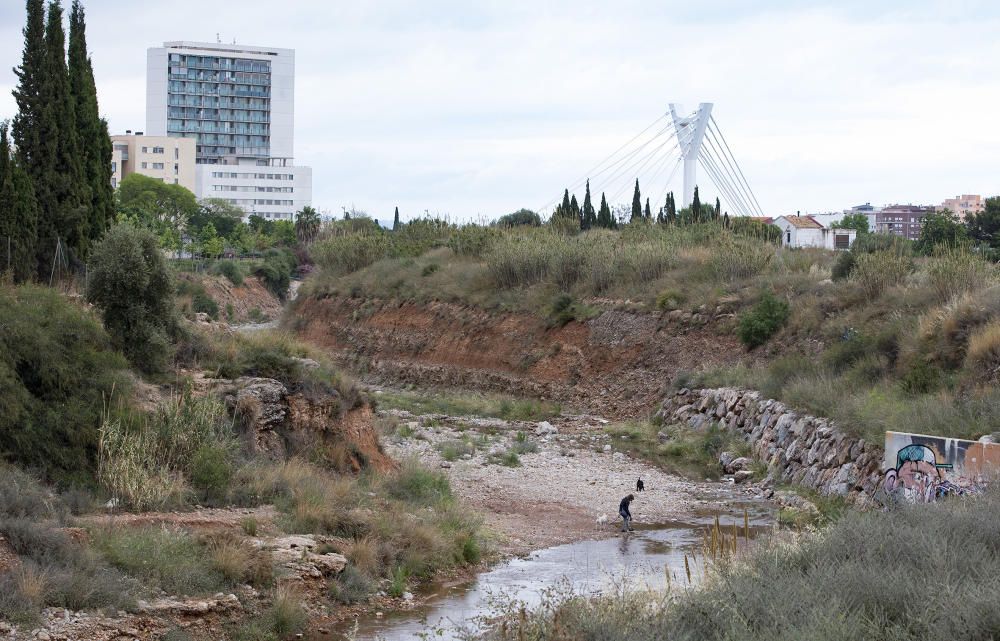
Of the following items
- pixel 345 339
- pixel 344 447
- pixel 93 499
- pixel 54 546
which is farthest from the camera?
pixel 345 339

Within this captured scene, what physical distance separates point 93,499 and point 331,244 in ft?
150

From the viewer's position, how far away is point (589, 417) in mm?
35281

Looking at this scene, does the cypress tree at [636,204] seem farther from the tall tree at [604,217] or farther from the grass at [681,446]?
the grass at [681,446]

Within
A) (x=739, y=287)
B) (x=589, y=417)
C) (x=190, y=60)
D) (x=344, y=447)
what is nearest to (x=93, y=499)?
(x=344, y=447)

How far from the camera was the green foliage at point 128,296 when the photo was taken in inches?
741

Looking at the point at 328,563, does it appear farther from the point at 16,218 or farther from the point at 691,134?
the point at 691,134

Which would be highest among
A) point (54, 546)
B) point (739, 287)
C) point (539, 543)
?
point (739, 287)

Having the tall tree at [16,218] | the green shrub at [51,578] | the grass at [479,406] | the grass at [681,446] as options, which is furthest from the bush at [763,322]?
the green shrub at [51,578]

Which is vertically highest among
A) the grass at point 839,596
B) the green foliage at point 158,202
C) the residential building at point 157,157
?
the residential building at point 157,157

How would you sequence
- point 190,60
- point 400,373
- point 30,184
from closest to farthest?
1. point 30,184
2. point 400,373
3. point 190,60

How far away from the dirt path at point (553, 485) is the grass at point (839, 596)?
292 inches

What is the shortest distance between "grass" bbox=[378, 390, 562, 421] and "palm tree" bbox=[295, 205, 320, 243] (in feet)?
210

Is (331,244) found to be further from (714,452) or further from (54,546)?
(54,546)

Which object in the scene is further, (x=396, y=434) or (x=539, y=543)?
(x=396, y=434)
